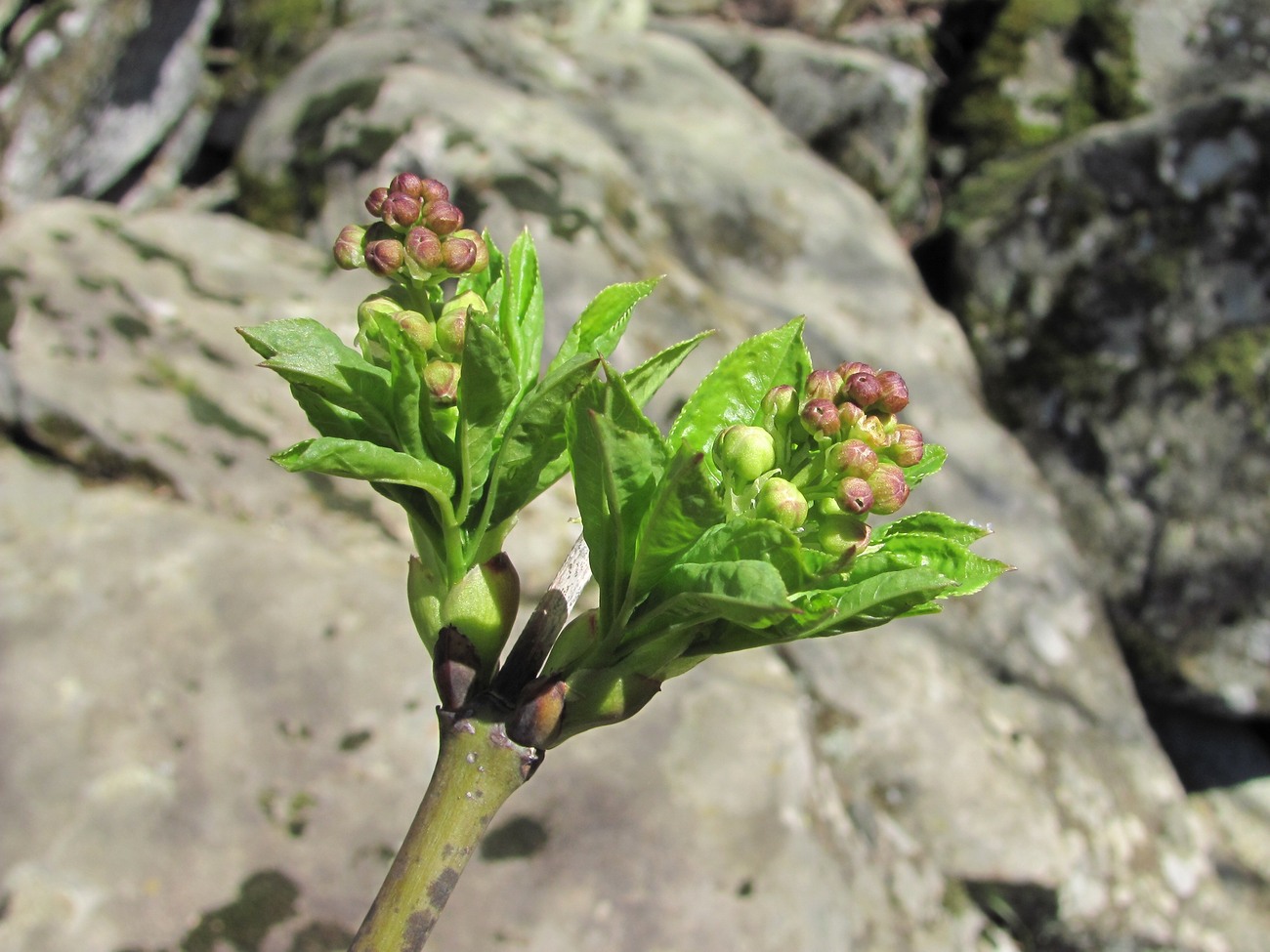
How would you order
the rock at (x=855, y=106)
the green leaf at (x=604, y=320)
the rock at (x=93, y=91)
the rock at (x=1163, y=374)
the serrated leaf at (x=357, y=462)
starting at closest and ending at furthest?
the serrated leaf at (x=357, y=462), the green leaf at (x=604, y=320), the rock at (x=1163, y=374), the rock at (x=93, y=91), the rock at (x=855, y=106)

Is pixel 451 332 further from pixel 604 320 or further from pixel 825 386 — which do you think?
pixel 825 386

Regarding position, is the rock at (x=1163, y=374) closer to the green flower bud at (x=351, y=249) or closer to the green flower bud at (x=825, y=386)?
the green flower bud at (x=825, y=386)

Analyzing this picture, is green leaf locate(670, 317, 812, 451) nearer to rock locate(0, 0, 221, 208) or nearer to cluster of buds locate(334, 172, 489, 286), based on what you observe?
cluster of buds locate(334, 172, 489, 286)

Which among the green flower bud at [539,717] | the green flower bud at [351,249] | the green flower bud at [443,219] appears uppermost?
the green flower bud at [443,219]

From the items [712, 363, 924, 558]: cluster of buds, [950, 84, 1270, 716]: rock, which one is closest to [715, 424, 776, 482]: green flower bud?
[712, 363, 924, 558]: cluster of buds

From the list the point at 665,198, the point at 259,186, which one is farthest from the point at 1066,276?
the point at 259,186

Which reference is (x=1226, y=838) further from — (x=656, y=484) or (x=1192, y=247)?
(x=656, y=484)

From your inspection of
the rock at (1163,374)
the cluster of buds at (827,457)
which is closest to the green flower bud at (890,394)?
the cluster of buds at (827,457)
